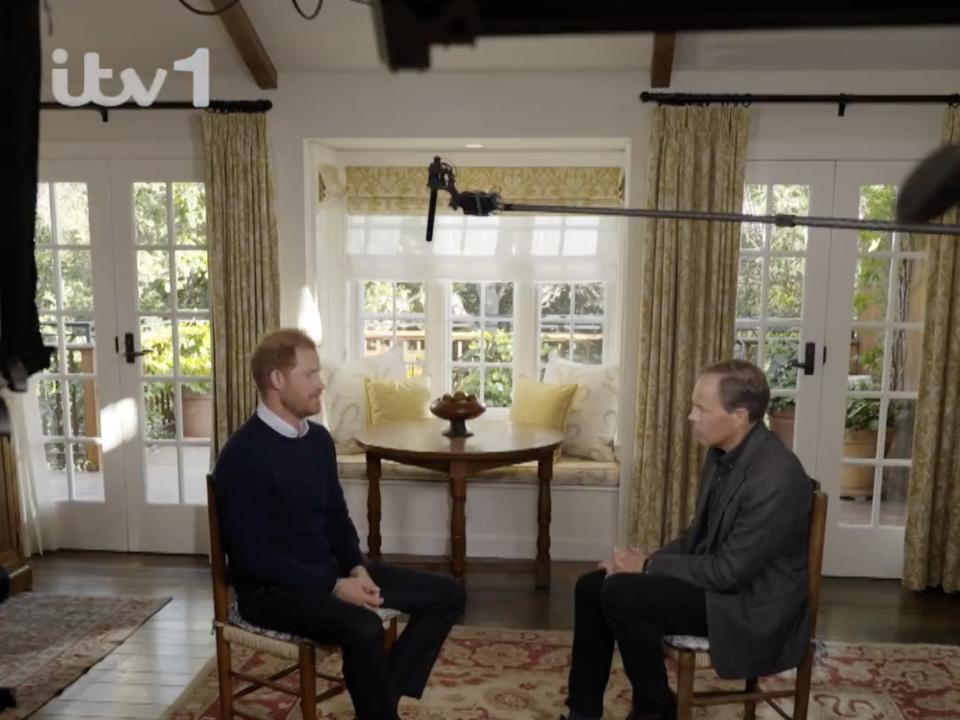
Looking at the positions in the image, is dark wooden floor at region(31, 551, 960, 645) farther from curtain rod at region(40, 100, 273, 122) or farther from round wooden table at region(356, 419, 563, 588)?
curtain rod at region(40, 100, 273, 122)

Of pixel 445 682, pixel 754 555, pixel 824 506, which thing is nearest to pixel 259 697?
pixel 445 682

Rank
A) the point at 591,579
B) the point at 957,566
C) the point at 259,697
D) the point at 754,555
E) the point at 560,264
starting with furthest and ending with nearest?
the point at 560,264, the point at 957,566, the point at 259,697, the point at 591,579, the point at 754,555

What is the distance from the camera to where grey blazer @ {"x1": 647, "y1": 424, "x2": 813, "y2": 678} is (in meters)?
2.18

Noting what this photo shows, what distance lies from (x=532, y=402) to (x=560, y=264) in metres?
0.84

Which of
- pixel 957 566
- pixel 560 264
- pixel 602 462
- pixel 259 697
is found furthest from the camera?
pixel 560 264

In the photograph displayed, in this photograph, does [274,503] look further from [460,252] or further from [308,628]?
[460,252]

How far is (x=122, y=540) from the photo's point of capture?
14.3 feet

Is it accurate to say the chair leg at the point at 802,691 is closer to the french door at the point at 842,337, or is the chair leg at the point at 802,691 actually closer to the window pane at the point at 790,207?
the french door at the point at 842,337

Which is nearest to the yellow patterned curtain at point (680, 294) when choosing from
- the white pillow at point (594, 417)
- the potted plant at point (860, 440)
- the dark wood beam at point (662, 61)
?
the dark wood beam at point (662, 61)

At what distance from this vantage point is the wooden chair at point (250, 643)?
226 cm

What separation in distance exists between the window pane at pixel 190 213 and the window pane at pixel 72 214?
464 mm

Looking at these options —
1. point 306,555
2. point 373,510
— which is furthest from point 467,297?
point 306,555

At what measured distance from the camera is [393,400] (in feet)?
14.2

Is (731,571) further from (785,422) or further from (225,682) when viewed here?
(785,422)
